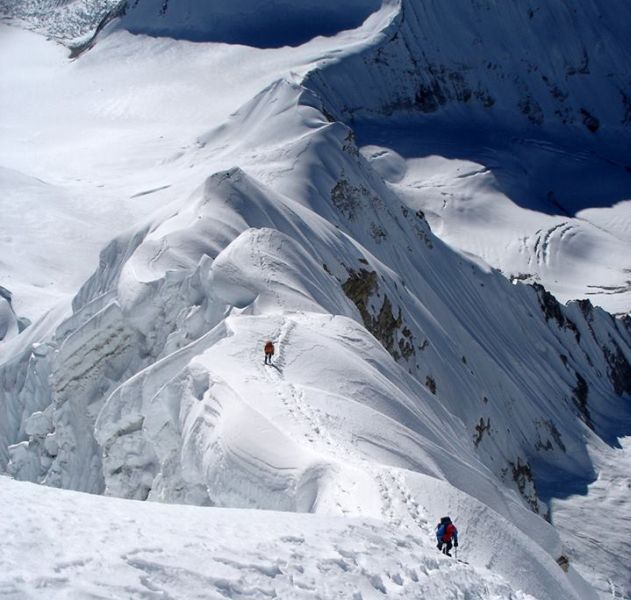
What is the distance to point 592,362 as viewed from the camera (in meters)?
45.0

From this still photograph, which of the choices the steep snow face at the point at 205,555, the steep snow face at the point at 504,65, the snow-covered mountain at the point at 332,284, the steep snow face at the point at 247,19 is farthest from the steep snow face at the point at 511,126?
the steep snow face at the point at 205,555

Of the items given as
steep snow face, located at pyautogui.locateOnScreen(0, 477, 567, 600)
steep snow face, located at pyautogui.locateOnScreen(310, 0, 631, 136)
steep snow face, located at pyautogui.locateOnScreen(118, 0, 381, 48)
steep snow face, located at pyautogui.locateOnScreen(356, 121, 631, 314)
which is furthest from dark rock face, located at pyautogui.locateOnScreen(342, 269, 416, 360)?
steep snow face, located at pyautogui.locateOnScreen(118, 0, 381, 48)

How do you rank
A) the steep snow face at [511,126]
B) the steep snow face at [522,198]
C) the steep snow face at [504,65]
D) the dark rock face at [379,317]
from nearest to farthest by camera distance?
1. the dark rock face at [379,317]
2. the steep snow face at [522,198]
3. the steep snow face at [511,126]
4. the steep snow face at [504,65]

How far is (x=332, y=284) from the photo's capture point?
2264 centimetres

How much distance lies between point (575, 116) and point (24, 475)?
7879 centimetres

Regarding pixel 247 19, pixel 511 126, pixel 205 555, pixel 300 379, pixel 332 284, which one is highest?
pixel 205 555

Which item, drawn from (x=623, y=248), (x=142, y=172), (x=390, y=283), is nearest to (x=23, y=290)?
(x=390, y=283)

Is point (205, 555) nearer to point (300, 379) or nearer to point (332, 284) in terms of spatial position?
point (300, 379)

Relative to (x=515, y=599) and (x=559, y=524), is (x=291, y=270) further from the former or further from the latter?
(x=559, y=524)

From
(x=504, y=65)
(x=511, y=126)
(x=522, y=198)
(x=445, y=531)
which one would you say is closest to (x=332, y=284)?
(x=445, y=531)

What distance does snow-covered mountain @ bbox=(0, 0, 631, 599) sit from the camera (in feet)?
38.4

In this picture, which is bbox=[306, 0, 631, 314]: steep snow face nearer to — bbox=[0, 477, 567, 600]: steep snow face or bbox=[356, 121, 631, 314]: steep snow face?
bbox=[356, 121, 631, 314]: steep snow face

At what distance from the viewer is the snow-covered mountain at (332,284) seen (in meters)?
11.7

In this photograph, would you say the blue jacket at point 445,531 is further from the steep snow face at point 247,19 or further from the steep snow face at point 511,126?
the steep snow face at point 247,19
